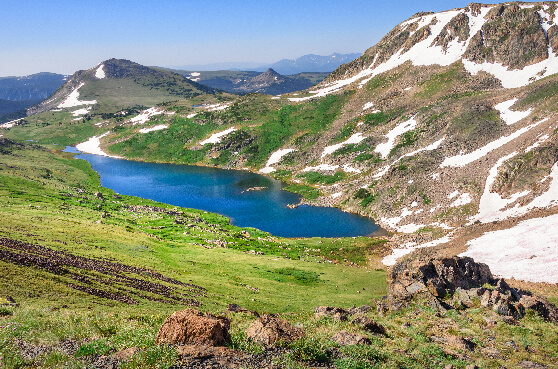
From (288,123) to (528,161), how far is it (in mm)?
111487

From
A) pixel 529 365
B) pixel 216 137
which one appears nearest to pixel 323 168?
pixel 216 137

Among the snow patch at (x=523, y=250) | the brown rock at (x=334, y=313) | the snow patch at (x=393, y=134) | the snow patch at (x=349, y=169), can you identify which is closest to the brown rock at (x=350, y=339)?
the brown rock at (x=334, y=313)

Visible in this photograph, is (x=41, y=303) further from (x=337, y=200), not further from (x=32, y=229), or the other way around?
(x=337, y=200)

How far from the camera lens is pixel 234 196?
118812 millimetres

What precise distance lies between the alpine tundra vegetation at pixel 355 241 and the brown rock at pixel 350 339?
0.17 m

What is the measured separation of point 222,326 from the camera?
17484 millimetres

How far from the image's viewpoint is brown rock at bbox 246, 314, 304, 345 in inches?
699

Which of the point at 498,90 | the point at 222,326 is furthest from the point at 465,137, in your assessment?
the point at 222,326

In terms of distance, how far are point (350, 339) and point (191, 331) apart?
9.27 meters

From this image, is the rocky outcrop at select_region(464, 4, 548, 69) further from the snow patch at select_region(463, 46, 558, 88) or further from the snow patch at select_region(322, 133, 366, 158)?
the snow patch at select_region(322, 133, 366, 158)

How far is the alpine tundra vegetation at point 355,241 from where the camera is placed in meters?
18.1

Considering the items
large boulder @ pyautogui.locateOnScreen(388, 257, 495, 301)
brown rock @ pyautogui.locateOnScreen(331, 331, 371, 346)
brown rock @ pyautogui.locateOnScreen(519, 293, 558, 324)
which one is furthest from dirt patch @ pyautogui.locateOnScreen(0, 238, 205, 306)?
brown rock @ pyautogui.locateOnScreen(519, 293, 558, 324)

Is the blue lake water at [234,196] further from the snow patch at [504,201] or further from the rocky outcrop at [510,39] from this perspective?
the rocky outcrop at [510,39]

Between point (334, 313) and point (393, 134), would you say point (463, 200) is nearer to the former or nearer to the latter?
point (393, 134)
